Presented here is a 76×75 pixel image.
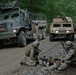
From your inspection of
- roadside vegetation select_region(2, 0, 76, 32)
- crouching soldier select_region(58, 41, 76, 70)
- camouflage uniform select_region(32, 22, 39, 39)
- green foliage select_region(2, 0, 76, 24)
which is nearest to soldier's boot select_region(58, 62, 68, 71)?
crouching soldier select_region(58, 41, 76, 70)

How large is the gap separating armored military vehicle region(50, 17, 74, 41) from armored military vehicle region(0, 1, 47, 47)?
6.44 ft

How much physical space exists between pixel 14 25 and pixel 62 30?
193 inches

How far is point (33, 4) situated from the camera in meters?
32.0

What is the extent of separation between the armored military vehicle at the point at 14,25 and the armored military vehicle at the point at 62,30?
1.96 metres

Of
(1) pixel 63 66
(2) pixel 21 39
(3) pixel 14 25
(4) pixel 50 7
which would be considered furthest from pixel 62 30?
(4) pixel 50 7

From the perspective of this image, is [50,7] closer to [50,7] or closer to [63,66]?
[50,7]

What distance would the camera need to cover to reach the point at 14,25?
18.3 meters

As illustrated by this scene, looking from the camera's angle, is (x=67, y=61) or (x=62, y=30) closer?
(x=67, y=61)

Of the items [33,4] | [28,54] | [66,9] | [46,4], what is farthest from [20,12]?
[66,9]

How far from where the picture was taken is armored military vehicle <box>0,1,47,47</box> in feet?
59.2

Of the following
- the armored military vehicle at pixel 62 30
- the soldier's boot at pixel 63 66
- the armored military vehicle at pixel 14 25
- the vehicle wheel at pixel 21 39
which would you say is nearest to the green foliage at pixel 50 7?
the armored military vehicle at pixel 62 30

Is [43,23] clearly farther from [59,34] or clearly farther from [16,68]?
[16,68]

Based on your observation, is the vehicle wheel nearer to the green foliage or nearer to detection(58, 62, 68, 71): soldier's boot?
detection(58, 62, 68, 71): soldier's boot

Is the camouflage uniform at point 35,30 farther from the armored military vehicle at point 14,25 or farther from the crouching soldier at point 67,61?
the crouching soldier at point 67,61
